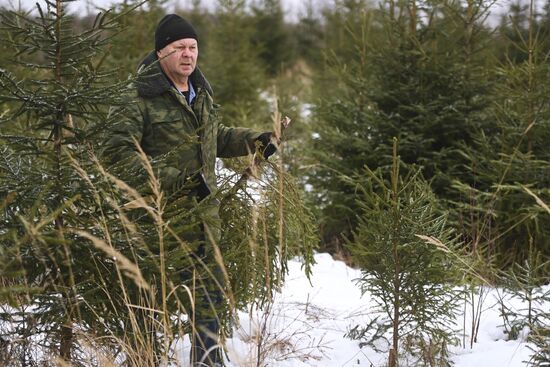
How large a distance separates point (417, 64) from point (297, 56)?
18.7 metres

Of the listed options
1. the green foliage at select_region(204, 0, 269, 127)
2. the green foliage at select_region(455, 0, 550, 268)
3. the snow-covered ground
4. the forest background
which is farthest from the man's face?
the green foliage at select_region(204, 0, 269, 127)

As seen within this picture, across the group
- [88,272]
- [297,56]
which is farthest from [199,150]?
[297,56]

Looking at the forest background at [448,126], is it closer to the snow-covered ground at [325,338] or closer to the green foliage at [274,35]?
the snow-covered ground at [325,338]

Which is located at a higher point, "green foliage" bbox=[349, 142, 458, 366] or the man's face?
the man's face

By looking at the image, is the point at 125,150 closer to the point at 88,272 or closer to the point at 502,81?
the point at 88,272

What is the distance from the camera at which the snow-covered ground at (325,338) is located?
3.70 m

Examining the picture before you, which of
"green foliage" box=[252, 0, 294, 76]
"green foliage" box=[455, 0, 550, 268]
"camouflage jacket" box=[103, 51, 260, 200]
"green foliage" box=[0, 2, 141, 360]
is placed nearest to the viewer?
"green foliage" box=[0, 2, 141, 360]

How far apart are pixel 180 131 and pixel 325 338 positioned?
189 centimetres

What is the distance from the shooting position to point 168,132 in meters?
3.45

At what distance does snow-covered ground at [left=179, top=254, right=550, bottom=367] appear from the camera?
3.70 metres

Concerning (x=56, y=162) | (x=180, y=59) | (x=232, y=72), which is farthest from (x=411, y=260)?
(x=232, y=72)

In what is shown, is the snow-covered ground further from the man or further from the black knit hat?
the black knit hat

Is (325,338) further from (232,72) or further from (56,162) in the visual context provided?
(232,72)

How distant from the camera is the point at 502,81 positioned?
7156 mm
